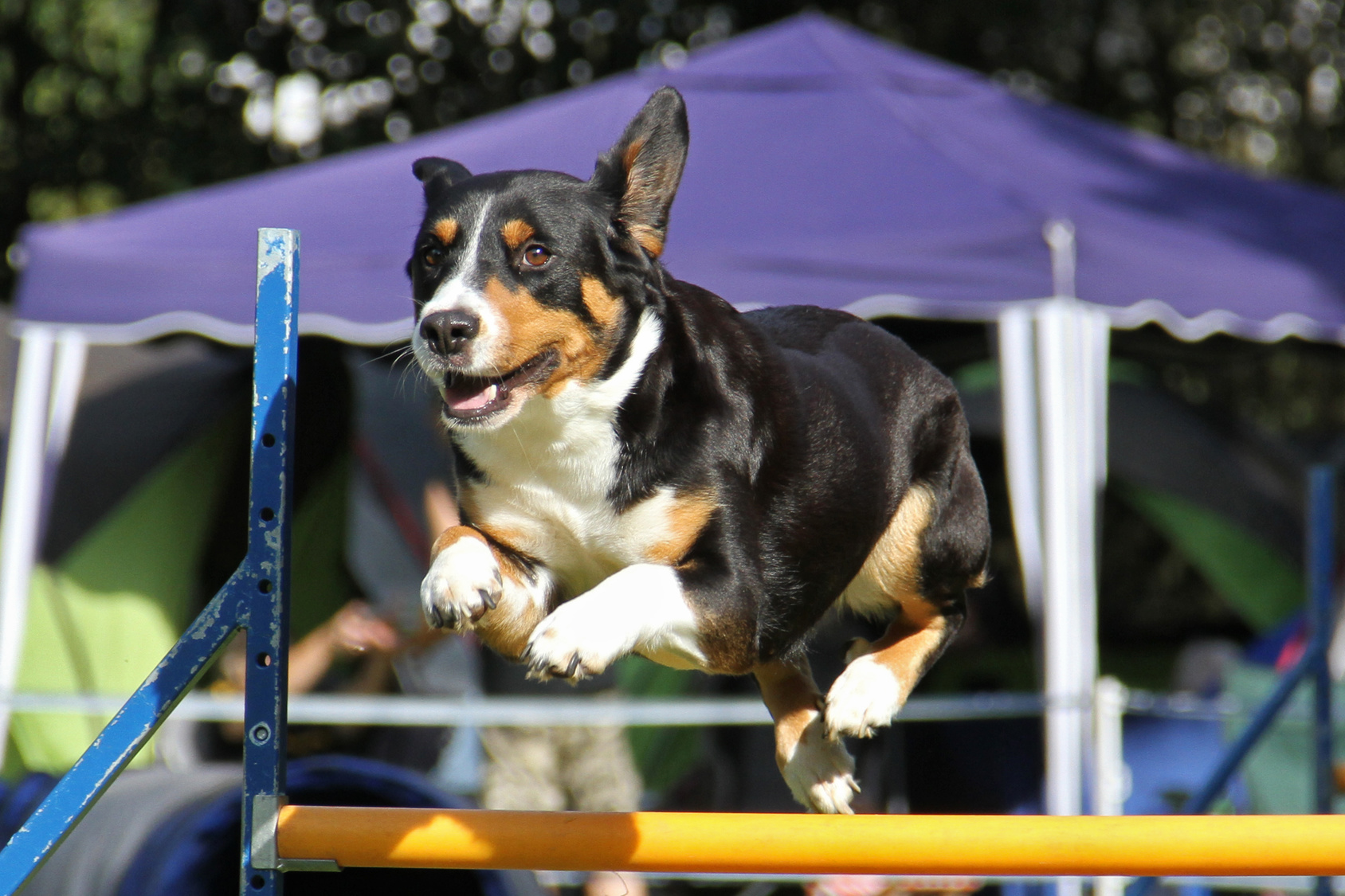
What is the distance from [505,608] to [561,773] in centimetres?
342

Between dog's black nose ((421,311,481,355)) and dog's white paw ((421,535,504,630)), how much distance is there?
0.89 ft

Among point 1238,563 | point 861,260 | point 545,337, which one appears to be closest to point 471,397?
point 545,337

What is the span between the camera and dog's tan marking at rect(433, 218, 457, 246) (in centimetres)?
189

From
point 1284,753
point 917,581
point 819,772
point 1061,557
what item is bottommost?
point 1284,753

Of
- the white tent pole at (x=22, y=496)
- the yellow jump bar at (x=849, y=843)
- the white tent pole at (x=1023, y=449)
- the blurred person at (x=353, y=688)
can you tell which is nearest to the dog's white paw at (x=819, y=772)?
the yellow jump bar at (x=849, y=843)

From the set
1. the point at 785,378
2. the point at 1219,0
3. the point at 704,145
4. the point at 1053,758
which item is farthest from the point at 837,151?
the point at 1219,0

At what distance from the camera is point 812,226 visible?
5.07 metres

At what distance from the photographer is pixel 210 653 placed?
207 cm

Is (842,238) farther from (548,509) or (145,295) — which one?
(548,509)

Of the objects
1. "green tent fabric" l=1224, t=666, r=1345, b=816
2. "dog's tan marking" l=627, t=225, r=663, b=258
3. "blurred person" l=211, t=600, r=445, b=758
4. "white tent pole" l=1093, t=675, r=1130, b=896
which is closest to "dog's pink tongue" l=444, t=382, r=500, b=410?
"dog's tan marking" l=627, t=225, r=663, b=258

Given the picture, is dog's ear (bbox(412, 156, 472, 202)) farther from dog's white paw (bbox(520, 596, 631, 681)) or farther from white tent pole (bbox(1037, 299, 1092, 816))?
white tent pole (bbox(1037, 299, 1092, 816))

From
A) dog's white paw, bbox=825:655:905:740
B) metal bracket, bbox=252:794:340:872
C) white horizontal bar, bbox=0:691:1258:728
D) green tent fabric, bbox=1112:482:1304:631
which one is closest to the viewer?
metal bracket, bbox=252:794:340:872

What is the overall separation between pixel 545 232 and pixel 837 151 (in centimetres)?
406

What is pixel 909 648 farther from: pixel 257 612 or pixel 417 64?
pixel 417 64
